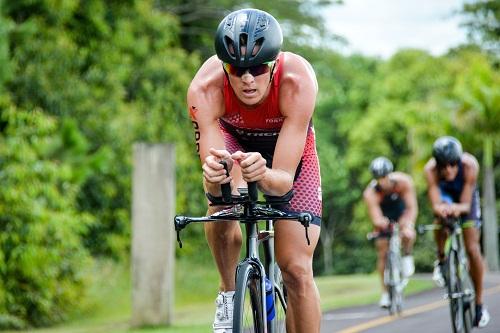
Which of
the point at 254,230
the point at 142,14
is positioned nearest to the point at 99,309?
the point at 142,14

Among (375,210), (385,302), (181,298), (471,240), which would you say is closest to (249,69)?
(471,240)

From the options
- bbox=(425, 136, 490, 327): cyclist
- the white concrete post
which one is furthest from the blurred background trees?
bbox=(425, 136, 490, 327): cyclist

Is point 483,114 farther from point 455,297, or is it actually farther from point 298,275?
point 298,275

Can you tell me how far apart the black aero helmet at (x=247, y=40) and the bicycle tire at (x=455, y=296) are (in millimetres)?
5280

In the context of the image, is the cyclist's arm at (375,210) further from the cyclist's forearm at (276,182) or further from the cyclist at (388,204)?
the cyclist's forearm at (276,182)

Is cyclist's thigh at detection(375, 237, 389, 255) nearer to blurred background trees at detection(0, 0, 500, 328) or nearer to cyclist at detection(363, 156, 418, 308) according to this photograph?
cyclist at detection(363, 156, 418, 308)

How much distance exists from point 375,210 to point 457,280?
433 cm

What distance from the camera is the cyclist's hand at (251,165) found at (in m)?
5.04

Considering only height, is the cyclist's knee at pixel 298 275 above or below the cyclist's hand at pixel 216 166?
below

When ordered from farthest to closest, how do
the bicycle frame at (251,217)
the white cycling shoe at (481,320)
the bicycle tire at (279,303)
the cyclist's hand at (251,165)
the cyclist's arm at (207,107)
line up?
the white cycling shoe at (481,320) < the bicycle tire at (279,303) < the cyclist's arm at (207,107) < the bicycle frame at (251,217) < the cyclist's hand at (251,165)

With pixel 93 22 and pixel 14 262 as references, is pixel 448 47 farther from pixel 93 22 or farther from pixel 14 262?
pixel 14 262

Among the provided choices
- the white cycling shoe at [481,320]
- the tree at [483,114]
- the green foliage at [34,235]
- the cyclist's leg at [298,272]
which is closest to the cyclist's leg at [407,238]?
the white cycling shoe at [481,320]

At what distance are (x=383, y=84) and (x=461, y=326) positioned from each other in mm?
45981

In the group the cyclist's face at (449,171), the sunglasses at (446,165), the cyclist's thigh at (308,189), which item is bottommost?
the cyclist's thigh at (308,189)
